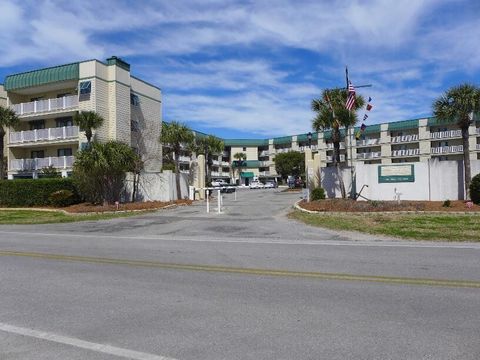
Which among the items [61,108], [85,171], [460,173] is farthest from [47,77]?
[460,173]

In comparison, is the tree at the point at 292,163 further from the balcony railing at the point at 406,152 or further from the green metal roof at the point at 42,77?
the green metal roof at the point at 42,77

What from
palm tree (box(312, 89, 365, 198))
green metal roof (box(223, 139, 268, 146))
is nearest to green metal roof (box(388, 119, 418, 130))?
green metal roof (box(223, 139, 268, 146))

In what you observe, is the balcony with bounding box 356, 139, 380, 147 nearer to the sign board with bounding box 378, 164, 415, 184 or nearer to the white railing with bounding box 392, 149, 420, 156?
the white railing with bounding box 392, 149, 420, 156

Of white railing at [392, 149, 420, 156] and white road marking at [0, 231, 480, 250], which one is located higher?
white railing at [392, 149, 420, 156]

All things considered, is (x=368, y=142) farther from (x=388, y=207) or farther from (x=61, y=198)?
(x=388, y=207)

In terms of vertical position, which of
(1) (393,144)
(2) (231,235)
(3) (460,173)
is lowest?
(2) (231,235)

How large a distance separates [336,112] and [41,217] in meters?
17.9

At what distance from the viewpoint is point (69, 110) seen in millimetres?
38156

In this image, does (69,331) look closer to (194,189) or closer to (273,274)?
(273,274)

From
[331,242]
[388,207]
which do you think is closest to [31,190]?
[388,207]

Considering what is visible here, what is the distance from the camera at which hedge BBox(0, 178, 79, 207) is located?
3170 centimetres

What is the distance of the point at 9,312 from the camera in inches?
257

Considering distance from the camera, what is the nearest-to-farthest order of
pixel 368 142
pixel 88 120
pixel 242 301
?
→ pixel 242 301
pixel 88 120
pixel 368 142

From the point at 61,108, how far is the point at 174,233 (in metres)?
25.2
